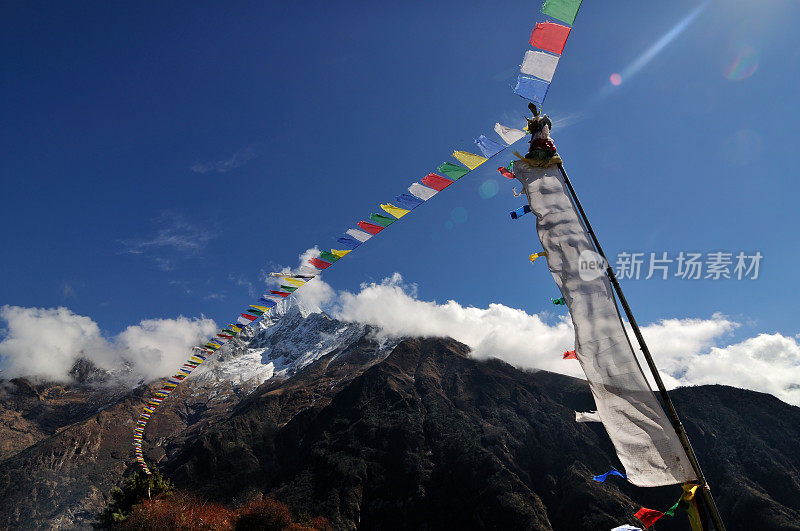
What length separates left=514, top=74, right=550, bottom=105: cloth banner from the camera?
16.3 feet

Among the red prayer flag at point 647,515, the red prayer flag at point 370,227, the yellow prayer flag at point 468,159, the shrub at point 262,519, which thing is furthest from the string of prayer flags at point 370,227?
the shrub at point 262,519

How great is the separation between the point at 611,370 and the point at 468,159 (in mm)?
4903

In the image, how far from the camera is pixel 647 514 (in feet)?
12.7

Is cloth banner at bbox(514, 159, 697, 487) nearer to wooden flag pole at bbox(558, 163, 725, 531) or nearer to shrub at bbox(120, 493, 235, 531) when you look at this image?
wooden flag pole at bbox(558, 163, 725, 531)

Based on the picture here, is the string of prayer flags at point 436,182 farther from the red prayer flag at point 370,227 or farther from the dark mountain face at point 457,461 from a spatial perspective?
the dark mountain face at point 457,461

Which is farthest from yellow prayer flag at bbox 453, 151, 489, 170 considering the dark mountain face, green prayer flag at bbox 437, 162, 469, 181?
the dark mountain face

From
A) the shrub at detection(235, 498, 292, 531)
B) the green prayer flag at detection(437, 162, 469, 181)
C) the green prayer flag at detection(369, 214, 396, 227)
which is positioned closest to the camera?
the green prayer flag at detection(437, 162, 469, 181)

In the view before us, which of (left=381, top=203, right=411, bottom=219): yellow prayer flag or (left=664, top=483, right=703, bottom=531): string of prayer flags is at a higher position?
(left=381, top=203, right=411, bottom=219): yellow prayer flag

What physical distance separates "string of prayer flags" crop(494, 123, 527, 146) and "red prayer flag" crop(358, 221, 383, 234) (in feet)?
16.8

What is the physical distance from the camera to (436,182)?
29.5 feet

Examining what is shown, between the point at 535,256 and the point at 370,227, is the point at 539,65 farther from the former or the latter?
the point at 370,227

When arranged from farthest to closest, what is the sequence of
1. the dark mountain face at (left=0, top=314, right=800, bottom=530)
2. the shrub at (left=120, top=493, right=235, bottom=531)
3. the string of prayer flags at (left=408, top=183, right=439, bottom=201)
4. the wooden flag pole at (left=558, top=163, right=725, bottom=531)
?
→ the dark mountain face at (left=0, top=314, right=800, bottom=530) → the shrub at (left=120, top=493, right=235, bottom=531) → the string of prayer flags at (left=408, top=183, right=439, bottom=201) → the wooden flag pole at (left=558, top=163, right=725, bottom=531)

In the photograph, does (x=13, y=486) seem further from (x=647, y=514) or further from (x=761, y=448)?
(x=761, y=448)

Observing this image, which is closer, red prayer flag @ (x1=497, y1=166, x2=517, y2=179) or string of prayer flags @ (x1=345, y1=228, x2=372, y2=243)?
red prayer flag @ (x1=497, y1=166, x2=517, y2=179)
